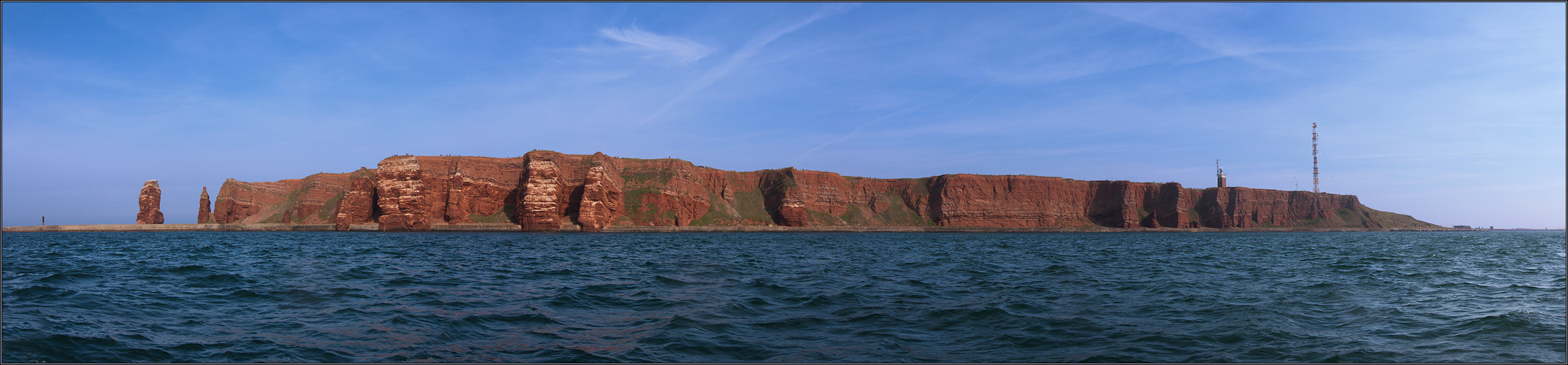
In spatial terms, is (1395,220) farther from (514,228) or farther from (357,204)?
(357,204)

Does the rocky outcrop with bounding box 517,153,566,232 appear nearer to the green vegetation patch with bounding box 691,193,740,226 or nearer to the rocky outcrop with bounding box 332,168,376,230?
the rocky outcrop with bounding box 332,168,376,230

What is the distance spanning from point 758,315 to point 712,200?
11418 cm

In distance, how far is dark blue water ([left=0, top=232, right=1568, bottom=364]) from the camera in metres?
10.1

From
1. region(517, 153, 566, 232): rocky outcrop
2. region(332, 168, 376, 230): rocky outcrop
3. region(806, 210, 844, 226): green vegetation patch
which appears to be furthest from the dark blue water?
region(806, 210, 844, 226): green vegetation patch

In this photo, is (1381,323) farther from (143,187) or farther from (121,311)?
(143,187)

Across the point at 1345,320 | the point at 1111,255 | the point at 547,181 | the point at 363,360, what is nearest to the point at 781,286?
the point at 363,360

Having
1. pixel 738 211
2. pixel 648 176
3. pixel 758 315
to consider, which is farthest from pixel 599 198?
pixel 758 315

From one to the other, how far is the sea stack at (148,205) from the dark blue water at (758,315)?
430 feet

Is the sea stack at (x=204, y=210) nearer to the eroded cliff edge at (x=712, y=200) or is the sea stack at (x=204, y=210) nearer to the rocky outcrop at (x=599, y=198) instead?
the eroded cliff edge at (x=712, y=200)

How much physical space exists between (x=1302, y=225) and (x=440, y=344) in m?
201

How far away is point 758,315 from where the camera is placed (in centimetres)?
1340

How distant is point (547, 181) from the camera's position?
96938mm

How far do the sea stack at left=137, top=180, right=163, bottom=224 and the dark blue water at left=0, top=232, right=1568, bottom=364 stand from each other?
430 ft

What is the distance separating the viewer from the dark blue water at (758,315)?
10055mm
